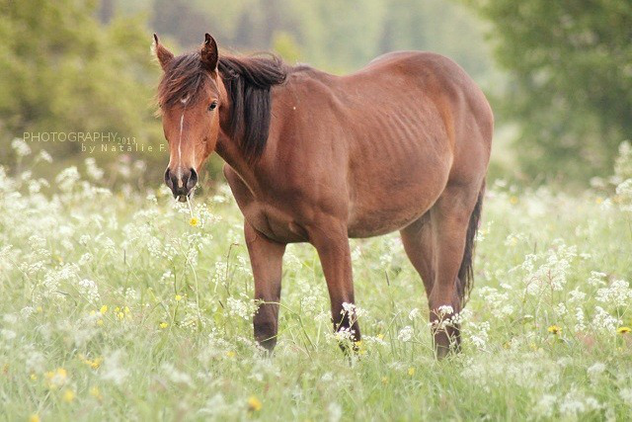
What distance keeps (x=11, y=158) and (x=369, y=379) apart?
14665 mm

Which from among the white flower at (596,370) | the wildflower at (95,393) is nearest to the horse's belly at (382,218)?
the white flower at (596,370)

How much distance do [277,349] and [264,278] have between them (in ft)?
1.40

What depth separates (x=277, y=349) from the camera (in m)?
5.24

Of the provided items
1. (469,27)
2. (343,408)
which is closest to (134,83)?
(343,408)

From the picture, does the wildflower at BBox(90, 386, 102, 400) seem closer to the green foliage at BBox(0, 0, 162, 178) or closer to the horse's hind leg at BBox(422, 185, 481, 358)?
the horse's hind leg at BBox(422, 185, 481, 358)

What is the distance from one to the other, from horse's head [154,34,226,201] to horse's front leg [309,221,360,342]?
31.8 inches

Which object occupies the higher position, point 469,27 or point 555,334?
point 469,27

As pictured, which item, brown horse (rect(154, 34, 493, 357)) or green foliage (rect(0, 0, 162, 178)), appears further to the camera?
green foliage (rect(0, 0, 162, 178))

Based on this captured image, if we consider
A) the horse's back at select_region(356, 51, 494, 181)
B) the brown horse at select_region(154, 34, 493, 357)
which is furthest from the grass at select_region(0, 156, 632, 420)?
the horse's back at select_region(356, 51, 494, 181)

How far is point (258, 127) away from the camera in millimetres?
4852

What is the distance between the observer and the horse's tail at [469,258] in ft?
20.2

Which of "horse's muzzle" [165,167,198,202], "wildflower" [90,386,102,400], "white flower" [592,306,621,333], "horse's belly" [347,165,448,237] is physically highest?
"horse's belly" [347,165,448,237]

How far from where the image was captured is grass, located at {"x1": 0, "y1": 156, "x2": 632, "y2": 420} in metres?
3.75

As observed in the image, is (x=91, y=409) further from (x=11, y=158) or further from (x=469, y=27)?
(x=469, y=27)
